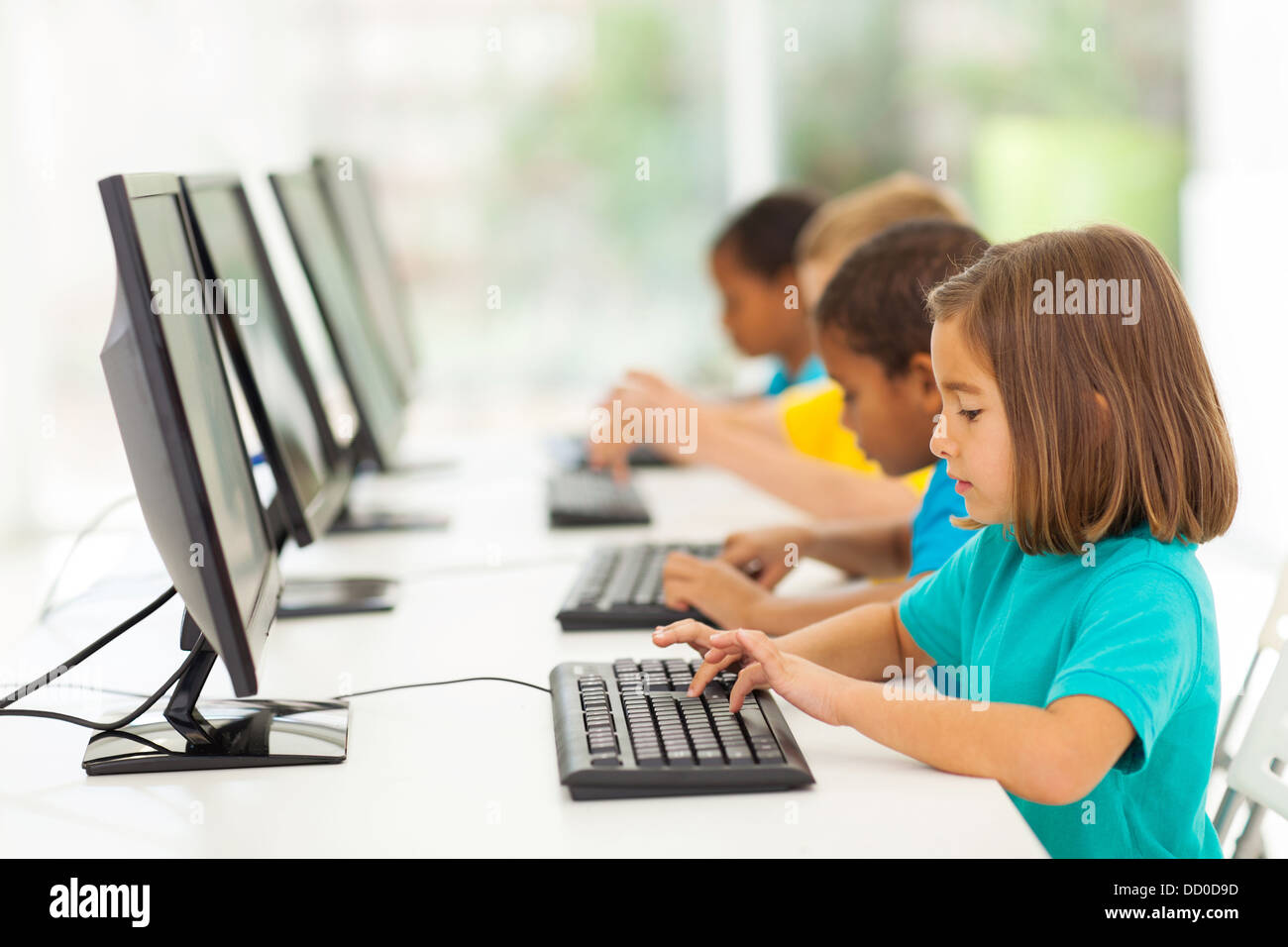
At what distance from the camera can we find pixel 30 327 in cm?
367

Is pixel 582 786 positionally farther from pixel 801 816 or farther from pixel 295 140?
pixel 295 140

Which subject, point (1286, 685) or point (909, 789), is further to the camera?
point (1286, 685)

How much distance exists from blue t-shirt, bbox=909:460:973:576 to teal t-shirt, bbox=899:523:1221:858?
7.5 inches

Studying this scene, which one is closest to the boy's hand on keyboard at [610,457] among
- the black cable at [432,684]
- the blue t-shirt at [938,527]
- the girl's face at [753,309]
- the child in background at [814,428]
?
the child in background at [814,428]

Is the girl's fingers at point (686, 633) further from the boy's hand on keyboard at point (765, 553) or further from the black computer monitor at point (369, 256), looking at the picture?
the black computer monitor at point (369, 256)

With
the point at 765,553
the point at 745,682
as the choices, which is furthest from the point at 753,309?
the point at 745,682

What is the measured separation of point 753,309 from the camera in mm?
2627

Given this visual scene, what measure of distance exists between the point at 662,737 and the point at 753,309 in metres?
1.75

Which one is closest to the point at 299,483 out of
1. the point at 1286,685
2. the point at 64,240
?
the point at 1286,685

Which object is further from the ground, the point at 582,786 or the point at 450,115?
the point at 450,115

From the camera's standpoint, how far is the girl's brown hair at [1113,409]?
985 mm

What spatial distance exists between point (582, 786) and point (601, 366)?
3536 millimetres

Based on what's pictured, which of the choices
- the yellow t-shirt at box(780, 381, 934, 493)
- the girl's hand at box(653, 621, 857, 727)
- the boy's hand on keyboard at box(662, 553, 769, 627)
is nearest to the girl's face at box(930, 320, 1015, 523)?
the girl's hand at box(653, 621, 857, 727)

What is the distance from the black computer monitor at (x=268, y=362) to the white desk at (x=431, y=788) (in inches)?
6.3
